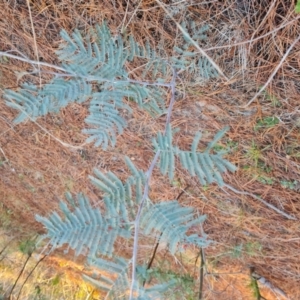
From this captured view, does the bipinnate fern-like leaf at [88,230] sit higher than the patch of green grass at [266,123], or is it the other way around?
the bipinnate fern-like leaf at [88,230]

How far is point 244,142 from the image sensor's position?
1.52 metres

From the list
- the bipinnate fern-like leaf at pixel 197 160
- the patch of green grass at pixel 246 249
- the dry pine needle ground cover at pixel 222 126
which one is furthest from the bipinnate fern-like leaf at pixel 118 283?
the patch of green grass at pixel 246 249

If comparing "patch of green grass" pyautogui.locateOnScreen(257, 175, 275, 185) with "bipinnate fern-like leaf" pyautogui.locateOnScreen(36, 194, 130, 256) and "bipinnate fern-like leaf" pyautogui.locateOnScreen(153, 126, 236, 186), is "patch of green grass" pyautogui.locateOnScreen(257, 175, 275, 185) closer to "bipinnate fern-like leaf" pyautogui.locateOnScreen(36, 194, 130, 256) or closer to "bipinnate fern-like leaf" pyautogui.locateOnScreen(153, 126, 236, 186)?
"bipinnate fern-like leaf" pyautogui.locateOnScreen(153, 126, 236, 186)

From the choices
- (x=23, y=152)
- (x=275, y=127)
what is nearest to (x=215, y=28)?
(x=275, y=127)

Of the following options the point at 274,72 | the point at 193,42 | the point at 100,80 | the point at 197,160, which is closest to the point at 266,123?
the point at 274,72

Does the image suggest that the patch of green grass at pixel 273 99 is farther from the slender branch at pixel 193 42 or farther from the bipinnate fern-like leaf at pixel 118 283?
the bipinnate fern-like leaf at pixel 118 283

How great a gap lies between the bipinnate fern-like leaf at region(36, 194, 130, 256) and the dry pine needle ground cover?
0.68m

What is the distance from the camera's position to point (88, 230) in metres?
0.99

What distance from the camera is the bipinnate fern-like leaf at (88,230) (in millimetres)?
985

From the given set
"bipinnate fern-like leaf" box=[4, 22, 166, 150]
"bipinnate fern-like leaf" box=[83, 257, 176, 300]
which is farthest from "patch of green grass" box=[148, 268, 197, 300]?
"bipinnate fern-like leaf" box=[4, 22, 166, 150]

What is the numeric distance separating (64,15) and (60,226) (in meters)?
0.89

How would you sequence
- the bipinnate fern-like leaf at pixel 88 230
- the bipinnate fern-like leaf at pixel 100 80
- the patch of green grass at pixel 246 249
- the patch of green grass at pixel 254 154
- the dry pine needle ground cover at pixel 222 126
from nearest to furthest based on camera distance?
the bipinnate fern-like leaf at pixel 88 230 < the bipinnate fern-like leaf at pixel 100 80 < the dry pine needle ground cover at pixel 222 126 < the patch of green grass at pixel 254 154 < the patch of green grass at pixel 246 249

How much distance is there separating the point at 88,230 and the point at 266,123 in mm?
825

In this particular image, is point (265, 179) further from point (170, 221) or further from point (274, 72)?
point (170, 221)
